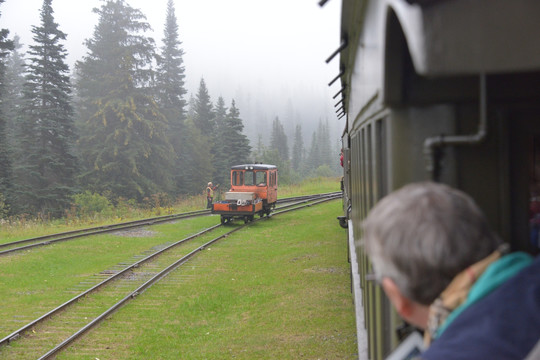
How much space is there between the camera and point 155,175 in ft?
142

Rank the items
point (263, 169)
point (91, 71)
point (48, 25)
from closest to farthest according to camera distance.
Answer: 1. point (263, 169)
2. point (48, 25)
3. point (91, 71)

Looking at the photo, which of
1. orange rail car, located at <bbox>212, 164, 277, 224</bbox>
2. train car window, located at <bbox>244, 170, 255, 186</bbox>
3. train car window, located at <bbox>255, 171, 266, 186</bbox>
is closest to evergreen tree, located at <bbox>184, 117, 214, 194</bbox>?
orange rail car, located at <bbox>212, 164, 277, 224</bbox>

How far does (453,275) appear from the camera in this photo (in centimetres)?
120

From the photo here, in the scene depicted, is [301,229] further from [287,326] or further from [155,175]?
[155,175]

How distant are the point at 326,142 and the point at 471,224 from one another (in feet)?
402

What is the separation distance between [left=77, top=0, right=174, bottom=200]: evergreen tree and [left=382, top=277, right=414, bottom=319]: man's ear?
3854 cm

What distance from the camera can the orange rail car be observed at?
22.3 meters

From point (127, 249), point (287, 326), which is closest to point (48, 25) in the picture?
point (127, 249)

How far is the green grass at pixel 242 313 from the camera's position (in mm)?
7926

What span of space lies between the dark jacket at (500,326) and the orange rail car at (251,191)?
21.0 metres

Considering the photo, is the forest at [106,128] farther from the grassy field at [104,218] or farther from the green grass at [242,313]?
the green grass at [242,313]

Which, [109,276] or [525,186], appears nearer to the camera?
[525,186]

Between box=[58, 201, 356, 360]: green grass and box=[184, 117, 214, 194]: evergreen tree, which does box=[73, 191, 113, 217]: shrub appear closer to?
box=[184, 117, 214, 194]: evergreen tree

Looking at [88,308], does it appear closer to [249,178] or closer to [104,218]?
[249,178]
